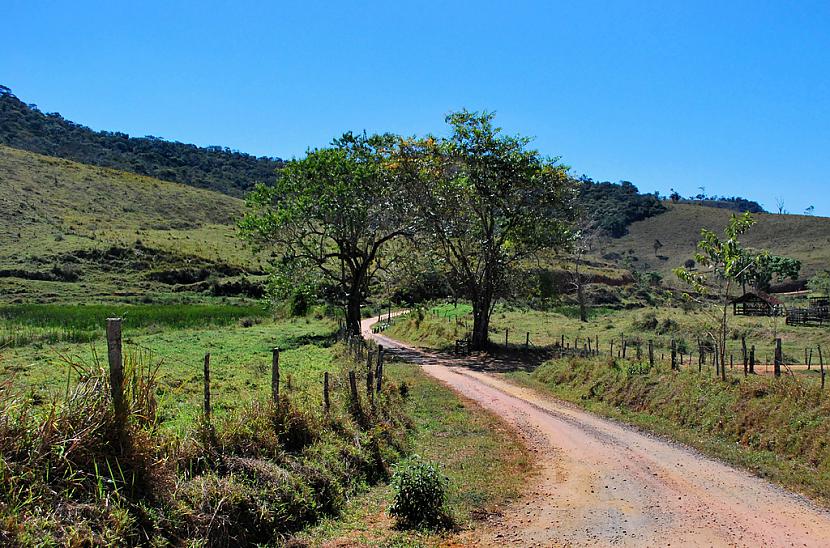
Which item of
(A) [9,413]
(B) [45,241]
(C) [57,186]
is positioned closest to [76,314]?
(B) [45,241]

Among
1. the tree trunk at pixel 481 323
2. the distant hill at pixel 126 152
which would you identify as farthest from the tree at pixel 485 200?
the distant hill at pixel 126 152

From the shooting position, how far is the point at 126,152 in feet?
506

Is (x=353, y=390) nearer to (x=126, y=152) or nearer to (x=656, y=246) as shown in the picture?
(x=656, y=246)

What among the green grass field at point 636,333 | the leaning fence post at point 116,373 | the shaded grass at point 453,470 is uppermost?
the leaning fence post at point 116,373

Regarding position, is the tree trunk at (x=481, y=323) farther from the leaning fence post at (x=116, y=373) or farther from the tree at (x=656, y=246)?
the tree at (x=656, y=246)

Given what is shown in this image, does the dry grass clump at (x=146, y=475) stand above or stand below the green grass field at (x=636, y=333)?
above

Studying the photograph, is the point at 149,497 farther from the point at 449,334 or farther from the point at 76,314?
the point at 76,314

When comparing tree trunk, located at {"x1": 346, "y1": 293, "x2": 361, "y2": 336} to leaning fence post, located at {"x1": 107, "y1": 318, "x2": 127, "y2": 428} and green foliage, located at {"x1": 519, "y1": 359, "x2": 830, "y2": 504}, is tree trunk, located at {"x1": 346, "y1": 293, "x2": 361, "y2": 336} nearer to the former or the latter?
green foliage, located at {"x1": 519, "y1": 359, "x2": 830, "y2": 504}

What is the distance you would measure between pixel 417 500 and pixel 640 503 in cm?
390

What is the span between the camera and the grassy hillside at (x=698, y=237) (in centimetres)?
10713

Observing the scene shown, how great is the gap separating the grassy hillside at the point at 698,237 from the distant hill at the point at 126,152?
83.4m

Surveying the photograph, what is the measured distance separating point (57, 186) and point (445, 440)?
88420 mm

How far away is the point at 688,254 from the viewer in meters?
121

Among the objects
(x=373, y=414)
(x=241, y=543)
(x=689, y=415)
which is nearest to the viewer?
(x=241, y=543)
